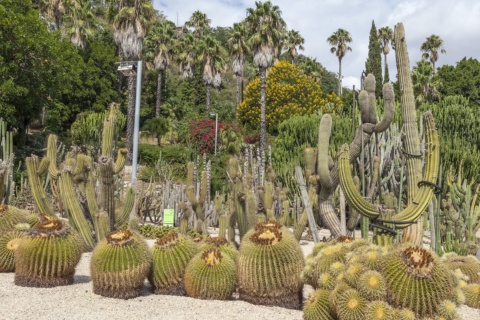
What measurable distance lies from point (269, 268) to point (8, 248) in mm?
3561

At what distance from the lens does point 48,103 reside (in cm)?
2511

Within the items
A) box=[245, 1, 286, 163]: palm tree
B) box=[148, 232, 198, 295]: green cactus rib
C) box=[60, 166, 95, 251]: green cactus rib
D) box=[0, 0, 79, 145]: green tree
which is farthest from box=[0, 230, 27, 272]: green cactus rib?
box=[245, 1, 286, 163]: palm tree

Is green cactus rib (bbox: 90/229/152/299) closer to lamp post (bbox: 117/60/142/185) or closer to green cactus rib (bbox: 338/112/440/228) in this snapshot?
green cactus rib (bbox: 338/112/440/228)

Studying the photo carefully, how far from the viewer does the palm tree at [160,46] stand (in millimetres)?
41844

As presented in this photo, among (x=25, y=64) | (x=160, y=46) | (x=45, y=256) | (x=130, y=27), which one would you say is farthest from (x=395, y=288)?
(x=160, y=46)

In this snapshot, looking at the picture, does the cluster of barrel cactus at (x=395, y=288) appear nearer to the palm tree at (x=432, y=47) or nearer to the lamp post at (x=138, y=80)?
the lamp post at (x=138, y=80)

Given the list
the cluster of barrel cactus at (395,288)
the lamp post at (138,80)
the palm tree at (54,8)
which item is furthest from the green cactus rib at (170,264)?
the palm tree at (54,8)

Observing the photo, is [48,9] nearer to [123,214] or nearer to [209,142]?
[209,142]

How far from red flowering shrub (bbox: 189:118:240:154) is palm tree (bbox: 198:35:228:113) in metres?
7.90

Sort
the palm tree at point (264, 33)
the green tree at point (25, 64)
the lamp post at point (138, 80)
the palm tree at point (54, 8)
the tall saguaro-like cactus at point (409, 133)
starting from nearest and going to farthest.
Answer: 1. the tall saguaro-like cactus at point (409, 133)
2. the lamp post at point (138, 80)
3. the green tree at point (25, 64)
4. the palm tree at point (264, 33)
5. the palm tree at point (54, 8)

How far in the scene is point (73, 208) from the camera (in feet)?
25.8

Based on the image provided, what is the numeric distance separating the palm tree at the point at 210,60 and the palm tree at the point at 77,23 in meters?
9.91

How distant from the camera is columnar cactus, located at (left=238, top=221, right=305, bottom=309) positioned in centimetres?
497

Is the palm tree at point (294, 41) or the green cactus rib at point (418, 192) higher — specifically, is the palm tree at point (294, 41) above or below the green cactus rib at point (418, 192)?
above
